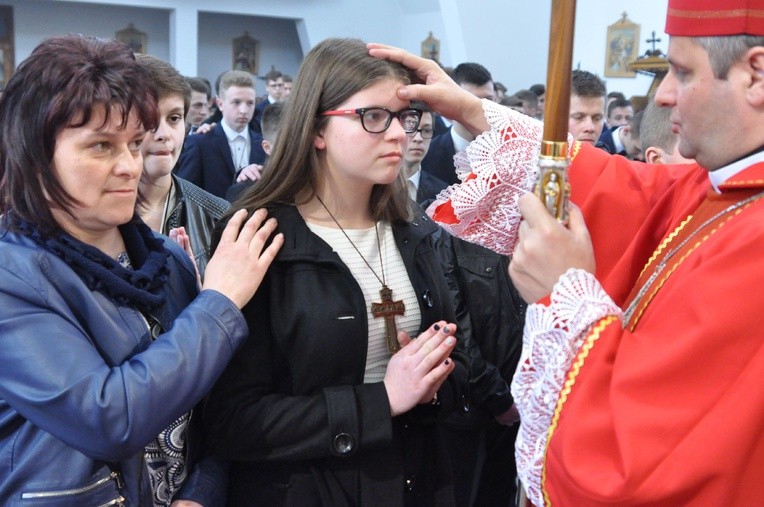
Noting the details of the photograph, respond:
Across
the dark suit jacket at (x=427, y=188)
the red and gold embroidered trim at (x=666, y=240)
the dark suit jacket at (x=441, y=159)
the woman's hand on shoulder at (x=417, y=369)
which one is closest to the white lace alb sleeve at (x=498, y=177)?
the woman's hand on shoulder at (x=417, y=369)

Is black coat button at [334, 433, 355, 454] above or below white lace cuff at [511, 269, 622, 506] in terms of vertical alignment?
below

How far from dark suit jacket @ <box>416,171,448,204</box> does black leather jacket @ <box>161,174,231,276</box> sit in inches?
56.7

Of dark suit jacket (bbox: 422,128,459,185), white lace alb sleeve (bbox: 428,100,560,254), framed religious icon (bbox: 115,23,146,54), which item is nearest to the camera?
white lace alb sleeve (bbox: 428,100,560,254)

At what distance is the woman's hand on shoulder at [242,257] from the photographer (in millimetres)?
1809

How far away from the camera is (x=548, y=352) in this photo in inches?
57.7

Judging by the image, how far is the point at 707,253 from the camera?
4.58 ft

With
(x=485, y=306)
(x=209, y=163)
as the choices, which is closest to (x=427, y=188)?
(x=485, y=306)

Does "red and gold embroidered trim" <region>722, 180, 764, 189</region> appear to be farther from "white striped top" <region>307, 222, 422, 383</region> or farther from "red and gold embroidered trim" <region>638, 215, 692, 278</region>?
"white striped top" <region>307, 222, 422, 383</region>

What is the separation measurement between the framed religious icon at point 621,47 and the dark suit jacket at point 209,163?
8.49 meters

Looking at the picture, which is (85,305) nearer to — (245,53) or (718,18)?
(718,18)

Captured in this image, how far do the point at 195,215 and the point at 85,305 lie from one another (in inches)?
60.1

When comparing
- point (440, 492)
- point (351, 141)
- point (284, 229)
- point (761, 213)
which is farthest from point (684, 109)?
point (440, 492)

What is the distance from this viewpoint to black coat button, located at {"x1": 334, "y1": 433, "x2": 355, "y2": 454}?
1.91m

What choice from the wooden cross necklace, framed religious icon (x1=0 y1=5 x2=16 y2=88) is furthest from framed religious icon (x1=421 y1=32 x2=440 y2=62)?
the wooden cross necklace
